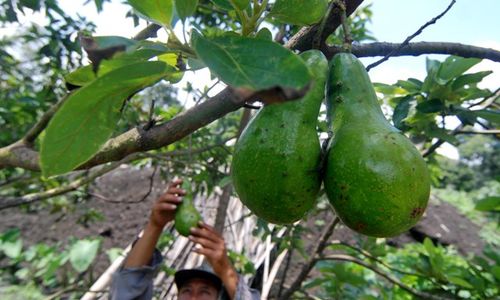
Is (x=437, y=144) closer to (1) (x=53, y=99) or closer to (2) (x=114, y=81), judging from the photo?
(2) (x=114, y=81)

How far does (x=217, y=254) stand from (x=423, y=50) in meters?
1.70

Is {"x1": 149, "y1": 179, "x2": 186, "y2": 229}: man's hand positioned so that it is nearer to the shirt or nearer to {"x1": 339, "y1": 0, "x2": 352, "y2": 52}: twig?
the shirt

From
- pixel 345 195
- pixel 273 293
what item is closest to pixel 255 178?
pixel 345 195

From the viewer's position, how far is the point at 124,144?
0.73 meters

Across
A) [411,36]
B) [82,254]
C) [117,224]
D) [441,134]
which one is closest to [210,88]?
[411,36]

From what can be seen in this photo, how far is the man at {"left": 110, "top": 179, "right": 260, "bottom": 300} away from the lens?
Result: 2.25 metres

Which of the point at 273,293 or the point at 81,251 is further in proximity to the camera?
the point at 81,251

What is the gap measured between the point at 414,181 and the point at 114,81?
0.49 m

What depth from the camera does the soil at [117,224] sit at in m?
6.90

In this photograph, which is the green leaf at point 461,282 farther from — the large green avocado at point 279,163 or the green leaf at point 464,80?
the large green avocado at point 279,163

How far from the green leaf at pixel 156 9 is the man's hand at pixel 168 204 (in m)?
1.34

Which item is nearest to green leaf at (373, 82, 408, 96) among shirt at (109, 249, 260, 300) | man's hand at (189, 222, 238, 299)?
man's hand at (189, 222, 238, 299)

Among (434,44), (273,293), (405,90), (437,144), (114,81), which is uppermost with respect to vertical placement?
(114,81)

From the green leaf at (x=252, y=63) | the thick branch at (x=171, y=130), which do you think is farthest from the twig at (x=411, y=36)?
the green leaf at (x=252, y=63)
